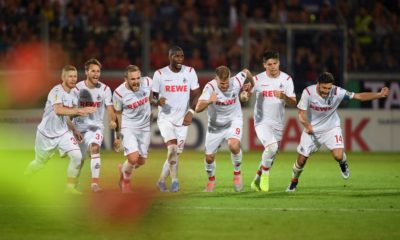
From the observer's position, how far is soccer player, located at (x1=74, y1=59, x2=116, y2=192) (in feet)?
52.1

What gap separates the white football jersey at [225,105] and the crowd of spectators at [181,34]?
33.5 feet

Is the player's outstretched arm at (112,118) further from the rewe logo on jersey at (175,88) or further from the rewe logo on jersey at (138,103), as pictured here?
the rewe logo on jersey at (175,88)

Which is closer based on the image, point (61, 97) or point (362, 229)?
point (362, 229)

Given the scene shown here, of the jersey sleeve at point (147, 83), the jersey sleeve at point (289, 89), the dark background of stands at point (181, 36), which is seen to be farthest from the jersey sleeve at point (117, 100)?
the dark background of stands at point (181, 36)

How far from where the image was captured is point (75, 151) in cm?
1535

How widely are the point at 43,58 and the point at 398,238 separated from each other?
51.9 ft

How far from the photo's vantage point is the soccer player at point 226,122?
51.3 ft

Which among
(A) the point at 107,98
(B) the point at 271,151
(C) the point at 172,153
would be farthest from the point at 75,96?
(B) the point at 271,151

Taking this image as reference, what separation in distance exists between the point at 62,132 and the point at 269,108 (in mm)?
3410

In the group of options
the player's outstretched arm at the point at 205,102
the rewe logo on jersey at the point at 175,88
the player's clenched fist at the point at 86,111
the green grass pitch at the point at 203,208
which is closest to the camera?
the green grass pitch at the point at 203,208

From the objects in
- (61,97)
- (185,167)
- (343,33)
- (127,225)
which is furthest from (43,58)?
(127,225)

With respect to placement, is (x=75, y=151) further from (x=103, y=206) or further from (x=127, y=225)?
(x=127, y=225)

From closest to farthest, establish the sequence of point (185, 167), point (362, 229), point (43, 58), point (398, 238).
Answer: point (398, 238)
point (362, 229)
point (185, 167)
point (43, 58)

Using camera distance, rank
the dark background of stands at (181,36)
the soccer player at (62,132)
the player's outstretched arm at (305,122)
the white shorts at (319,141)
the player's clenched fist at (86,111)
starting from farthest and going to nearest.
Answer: the dark background of stands at (181,36)
the white shorts at (319,141)
the soccer player at (62,132)
the player's outstretched arm at (305,122)
the player's clenched fist at (86,111)
